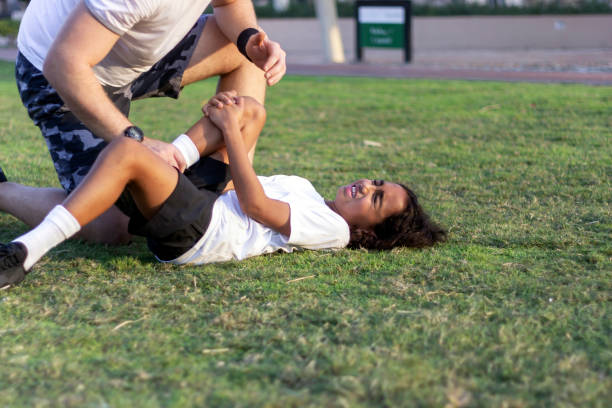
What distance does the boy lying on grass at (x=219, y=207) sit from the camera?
2.80 metres

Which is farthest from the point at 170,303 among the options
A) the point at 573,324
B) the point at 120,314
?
the point at 573,324

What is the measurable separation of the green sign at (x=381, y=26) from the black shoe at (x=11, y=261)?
42.8 feet

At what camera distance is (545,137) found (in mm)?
6309

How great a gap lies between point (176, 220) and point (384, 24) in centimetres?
1295

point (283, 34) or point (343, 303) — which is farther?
point (283, 34)

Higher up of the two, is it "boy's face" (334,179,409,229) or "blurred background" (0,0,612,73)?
"boy's face" (334,179,409,229)

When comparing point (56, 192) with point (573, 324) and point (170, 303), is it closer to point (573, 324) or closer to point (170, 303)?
point (170, 303)

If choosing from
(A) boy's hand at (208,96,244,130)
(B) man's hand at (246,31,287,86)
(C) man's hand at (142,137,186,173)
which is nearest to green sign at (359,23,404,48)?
(B) man's hand at (246,31,287,86)

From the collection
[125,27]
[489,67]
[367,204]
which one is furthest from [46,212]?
[489,67]

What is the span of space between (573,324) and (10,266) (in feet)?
6.79

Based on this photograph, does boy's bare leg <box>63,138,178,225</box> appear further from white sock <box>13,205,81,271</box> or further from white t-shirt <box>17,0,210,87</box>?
white t-shirt <box>17,0,210,87</box>

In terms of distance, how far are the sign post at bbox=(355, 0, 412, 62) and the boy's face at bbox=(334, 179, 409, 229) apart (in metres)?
11.9

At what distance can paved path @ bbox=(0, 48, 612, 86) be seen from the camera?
11.6m

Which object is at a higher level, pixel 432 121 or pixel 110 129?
pixel 110 129
